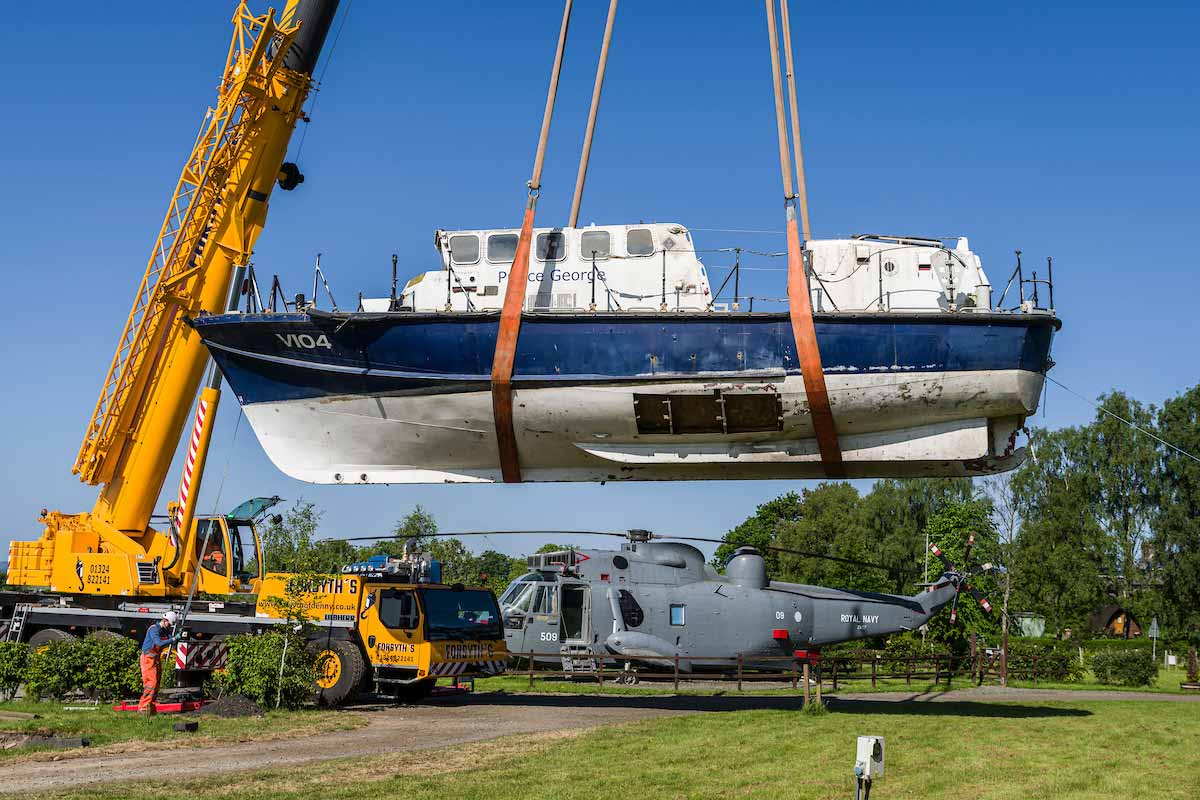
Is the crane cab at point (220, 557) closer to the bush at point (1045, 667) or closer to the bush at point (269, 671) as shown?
the bush at point (269, 671)

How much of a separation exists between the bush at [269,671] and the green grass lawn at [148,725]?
1.11ft

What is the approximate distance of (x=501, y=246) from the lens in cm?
1638

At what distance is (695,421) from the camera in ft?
48.3

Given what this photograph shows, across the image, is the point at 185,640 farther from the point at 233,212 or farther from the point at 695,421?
the point at 695,421

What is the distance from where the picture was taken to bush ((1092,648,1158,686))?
2941 cm

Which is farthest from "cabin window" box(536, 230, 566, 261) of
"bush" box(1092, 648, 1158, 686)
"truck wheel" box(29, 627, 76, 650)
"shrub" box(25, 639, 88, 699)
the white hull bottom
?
"bush" box(1092, 648, 1158, 686)

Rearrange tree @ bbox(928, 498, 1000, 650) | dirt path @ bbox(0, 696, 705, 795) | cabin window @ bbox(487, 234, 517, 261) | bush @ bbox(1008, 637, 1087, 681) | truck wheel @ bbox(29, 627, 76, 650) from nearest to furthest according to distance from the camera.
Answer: dirt path @ bbox(0, 696, 705, 795), cabin window @ bbox(487, 234, 517, 261), truck wheel @ bbox(29, 627, 76, 650), bush @ bbox(1008, 637, 1087, 681), tree @ bbox(928, 498, 1000, 650)

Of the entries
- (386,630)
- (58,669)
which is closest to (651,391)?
(386,630)

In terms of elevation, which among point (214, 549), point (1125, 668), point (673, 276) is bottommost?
point (1125, 668)

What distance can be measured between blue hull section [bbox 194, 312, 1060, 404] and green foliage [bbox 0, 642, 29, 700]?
25.2ft

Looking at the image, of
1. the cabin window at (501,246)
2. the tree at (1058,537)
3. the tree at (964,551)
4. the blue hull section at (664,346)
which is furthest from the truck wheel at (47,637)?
the tree at (1058,537)

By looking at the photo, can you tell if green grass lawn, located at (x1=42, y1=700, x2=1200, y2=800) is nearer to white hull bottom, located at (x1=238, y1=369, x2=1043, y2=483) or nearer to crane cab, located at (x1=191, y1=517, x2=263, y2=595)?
white hull bottom, located at (x1=238, y1=369, x2=1043, y2=483)

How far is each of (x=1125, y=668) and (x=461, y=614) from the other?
2019 cm

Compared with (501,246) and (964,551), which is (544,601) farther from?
(964,551)
